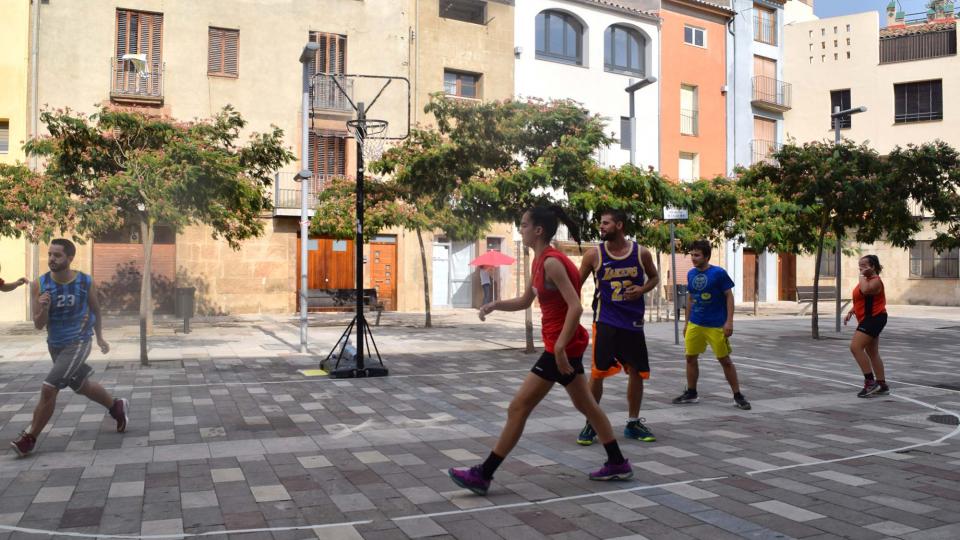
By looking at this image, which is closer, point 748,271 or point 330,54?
point 330,54

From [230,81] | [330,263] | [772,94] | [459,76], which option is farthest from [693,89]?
[230,81]

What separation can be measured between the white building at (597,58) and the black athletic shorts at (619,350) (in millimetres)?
23154

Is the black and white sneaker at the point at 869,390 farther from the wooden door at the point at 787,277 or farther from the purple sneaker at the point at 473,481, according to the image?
the wooden door at the point at 787,277

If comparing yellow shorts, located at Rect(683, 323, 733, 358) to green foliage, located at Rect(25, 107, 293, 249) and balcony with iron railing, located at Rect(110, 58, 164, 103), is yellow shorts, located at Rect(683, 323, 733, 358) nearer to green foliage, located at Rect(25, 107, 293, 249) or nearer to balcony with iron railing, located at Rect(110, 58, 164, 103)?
green foliage, located at Rect(25, 107, 293, 249)

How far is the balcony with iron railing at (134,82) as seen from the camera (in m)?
23.3

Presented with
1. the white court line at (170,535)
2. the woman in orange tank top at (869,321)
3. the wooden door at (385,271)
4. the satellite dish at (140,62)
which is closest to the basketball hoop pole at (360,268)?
the woman in orange tank top at (869,321)

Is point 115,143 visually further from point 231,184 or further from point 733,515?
point 733,515

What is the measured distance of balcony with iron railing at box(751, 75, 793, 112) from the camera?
3641cm

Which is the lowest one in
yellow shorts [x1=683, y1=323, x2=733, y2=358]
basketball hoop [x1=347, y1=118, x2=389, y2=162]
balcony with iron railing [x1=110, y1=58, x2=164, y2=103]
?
yellow shorts [x1=683, y1=323, x2=733, y2=358]

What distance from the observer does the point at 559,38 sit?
1219 inches

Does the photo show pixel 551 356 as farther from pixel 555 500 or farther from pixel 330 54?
pixel 330 54

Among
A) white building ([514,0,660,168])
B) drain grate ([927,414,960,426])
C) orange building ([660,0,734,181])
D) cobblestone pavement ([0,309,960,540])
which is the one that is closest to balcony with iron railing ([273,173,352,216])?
white building ([514,0,660,168])

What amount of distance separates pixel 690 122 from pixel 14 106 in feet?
79.9

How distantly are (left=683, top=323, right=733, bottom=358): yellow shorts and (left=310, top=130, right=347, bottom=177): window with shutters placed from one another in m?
19.4
